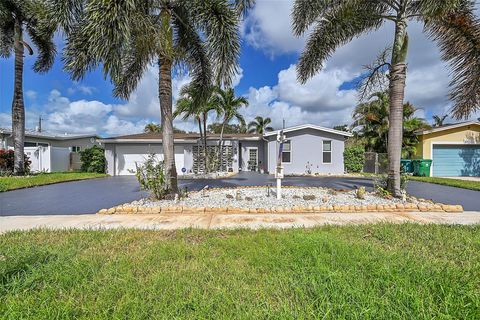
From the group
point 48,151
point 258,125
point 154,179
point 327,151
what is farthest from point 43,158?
point 258,125

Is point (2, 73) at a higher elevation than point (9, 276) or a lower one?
higher

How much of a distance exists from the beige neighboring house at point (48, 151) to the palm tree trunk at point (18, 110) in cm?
354

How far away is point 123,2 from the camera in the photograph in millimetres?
4969

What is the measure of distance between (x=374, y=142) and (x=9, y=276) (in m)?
20.1

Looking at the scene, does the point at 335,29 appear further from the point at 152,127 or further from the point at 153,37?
the point at 152,127

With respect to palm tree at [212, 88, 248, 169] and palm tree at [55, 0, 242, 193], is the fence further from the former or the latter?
palm tree at [55, 0, 242, 193]

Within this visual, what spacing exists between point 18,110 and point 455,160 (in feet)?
93.8

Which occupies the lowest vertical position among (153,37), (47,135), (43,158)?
(43,158)

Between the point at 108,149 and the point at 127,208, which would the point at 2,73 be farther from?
the point at 127,208

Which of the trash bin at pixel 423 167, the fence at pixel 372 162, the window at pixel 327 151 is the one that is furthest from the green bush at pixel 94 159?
the trash bin at pixel 423 167

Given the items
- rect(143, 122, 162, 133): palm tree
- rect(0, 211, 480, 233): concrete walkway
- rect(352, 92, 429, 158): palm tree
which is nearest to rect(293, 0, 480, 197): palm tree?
rect(0, 211, 480, 233): concrete walkway

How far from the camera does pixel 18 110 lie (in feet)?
44.0

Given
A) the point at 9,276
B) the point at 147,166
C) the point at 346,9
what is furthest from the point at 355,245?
the point at 346,9

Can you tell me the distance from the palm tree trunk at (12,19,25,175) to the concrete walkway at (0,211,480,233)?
34.8 ft
